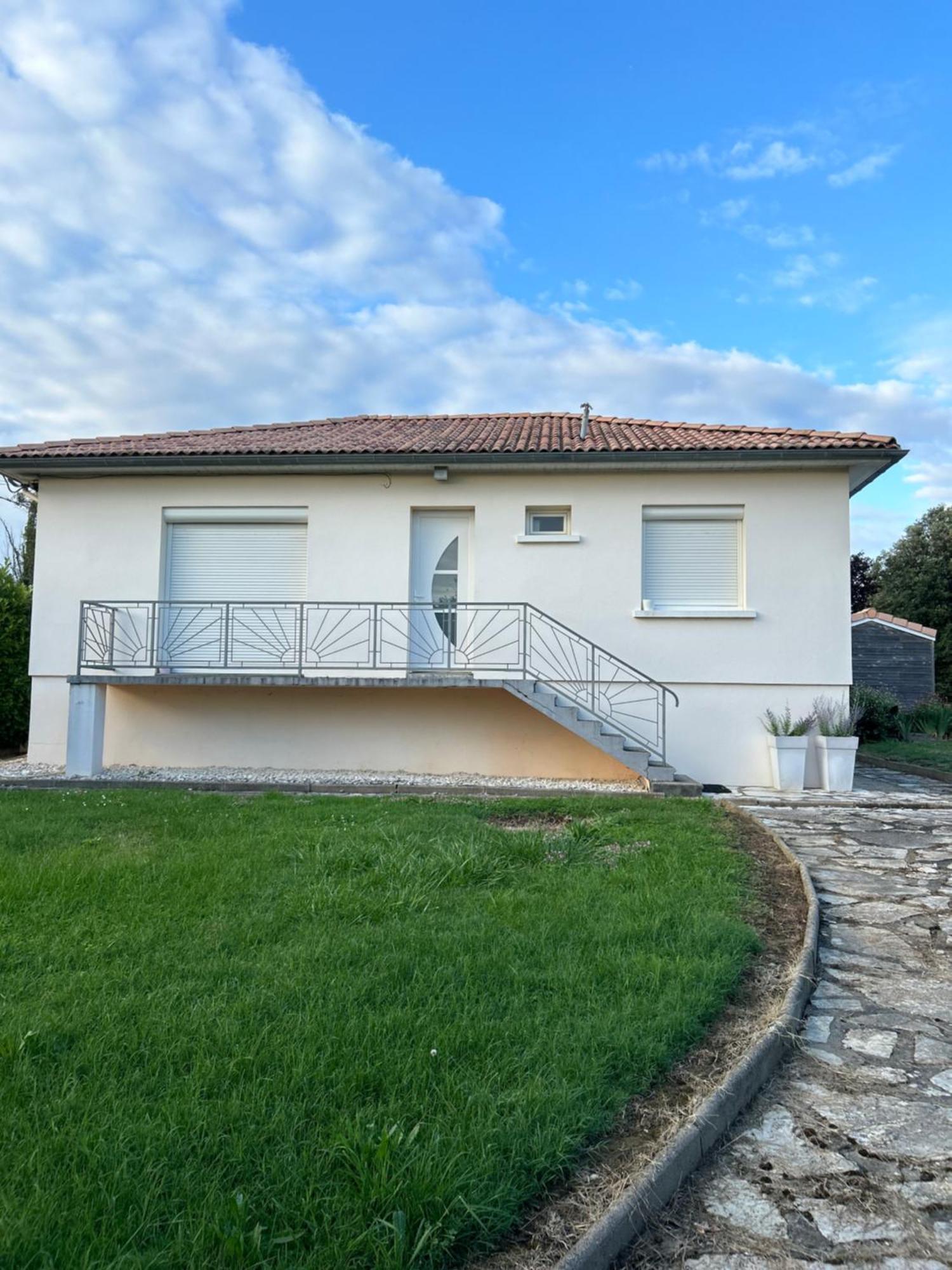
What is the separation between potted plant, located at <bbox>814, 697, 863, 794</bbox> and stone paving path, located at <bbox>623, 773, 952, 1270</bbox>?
15.4ft

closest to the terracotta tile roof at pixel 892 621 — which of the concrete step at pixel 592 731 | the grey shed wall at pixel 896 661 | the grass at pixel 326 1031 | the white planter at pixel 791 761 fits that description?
the grey shed wall at pixel 896 661

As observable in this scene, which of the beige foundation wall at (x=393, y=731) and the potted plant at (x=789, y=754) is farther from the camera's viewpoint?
the beige foundation wall at (x=393, y=731)

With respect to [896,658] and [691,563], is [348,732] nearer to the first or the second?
[691,563]

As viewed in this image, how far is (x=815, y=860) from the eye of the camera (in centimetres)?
589

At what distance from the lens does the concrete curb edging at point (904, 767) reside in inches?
407

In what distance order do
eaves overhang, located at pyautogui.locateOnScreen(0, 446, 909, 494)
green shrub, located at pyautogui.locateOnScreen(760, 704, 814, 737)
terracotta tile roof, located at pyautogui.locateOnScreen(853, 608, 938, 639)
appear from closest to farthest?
green shrub, located at pyautogui.locateOnScreen(760, 704, 814, 737), eaves overhang, located at pyautogui.locateOnScreen(0, 446, 909, 494), terracotta tile roof, located at pyautogui.locateOnScreen(853, 608, 938, 639)

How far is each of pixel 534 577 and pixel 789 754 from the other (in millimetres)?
3655

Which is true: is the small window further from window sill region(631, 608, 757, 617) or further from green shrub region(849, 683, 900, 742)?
green shrub region(849, 683, 900, 742)

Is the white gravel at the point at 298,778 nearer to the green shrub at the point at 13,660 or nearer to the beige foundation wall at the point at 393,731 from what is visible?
the beige foundation wall at the point at 393,731

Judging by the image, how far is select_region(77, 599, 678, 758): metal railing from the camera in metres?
9.88

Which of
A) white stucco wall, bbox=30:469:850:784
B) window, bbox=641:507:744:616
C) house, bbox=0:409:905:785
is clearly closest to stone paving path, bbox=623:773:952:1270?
white stucco wall, bbox=30:469:850:784

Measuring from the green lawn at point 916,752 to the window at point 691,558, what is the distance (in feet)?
12.4

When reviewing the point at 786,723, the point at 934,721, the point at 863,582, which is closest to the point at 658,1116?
the point at 786,723

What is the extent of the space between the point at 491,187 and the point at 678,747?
8.07 m
